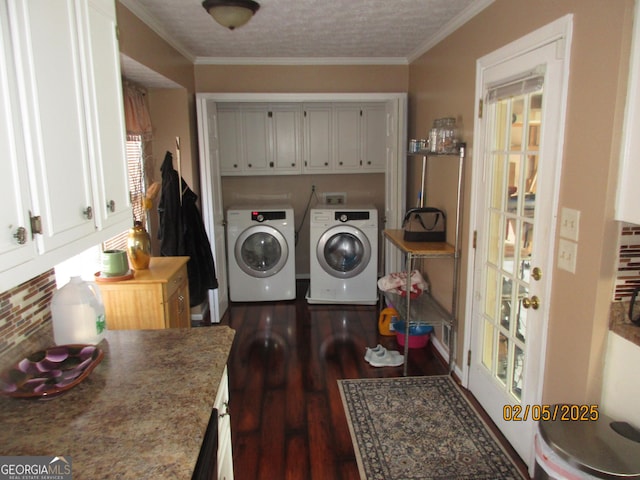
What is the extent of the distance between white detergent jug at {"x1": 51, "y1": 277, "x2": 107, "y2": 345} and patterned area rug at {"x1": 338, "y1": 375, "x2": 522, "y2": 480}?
1448 mm

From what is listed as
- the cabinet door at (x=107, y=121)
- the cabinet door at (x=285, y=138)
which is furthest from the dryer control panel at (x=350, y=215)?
the cabinet door at (x=107, y=121)

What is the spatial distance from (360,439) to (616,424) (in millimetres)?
1332

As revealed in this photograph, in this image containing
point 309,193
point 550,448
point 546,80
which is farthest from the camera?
point 309,193

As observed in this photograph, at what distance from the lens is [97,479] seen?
1.07 m

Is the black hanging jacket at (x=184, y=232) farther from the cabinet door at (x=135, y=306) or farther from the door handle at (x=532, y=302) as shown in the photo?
the door handle at (x=532, y=302)

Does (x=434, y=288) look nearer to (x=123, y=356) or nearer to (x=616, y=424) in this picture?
(x=616, y=424)

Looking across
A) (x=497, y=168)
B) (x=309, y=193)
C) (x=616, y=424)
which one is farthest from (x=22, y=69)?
(x=309, y=193)

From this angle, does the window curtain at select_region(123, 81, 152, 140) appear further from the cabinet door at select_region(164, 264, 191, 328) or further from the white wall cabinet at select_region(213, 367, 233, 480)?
the white wall cabinet at select_region(213, 367, 233, 480)

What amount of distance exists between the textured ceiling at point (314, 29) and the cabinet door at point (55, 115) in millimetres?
1498

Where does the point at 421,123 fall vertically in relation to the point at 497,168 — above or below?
above

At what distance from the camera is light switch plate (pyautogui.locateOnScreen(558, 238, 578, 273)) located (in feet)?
6.05

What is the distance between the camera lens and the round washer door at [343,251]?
4625mm

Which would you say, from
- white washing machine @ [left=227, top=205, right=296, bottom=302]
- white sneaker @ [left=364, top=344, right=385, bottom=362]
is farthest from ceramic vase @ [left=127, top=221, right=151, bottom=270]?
white washing machine @ [left=227, top=205, right=296, bottom=302]

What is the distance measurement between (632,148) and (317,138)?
3.77 m
